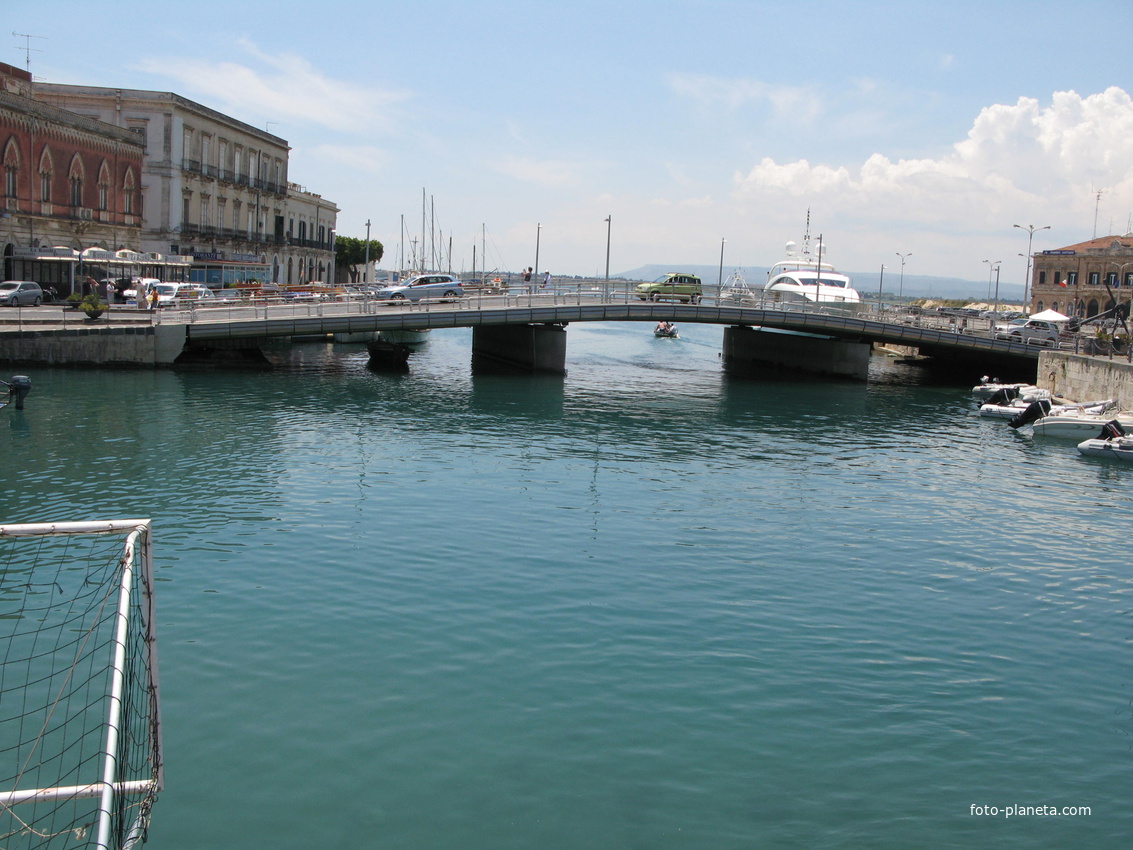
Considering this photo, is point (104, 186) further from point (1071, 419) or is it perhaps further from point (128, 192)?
point (1071, 419)

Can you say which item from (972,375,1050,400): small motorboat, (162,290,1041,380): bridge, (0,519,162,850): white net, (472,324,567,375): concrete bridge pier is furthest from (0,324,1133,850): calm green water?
(472,324,567,375): concrete bridge pier

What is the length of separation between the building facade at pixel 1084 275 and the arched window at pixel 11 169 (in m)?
105

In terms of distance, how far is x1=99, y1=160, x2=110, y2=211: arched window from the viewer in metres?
62.8

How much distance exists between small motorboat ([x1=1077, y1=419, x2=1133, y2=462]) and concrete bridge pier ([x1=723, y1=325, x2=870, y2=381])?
22.4m

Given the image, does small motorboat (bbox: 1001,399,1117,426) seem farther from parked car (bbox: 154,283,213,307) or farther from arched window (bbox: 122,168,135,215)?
arched window (bbox: 122,168,135,215)

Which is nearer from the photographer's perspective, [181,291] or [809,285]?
[181,291]

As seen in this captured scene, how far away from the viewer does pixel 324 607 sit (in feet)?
51.1

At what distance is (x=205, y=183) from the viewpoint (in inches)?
3009

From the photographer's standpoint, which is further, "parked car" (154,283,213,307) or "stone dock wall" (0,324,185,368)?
"parked car" (154,283,213,307)

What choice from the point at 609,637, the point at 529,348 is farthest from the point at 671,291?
the point at 609,637

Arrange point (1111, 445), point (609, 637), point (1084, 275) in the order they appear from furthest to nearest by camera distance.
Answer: point (1084, 275) → point (1111, 445) → point (609, 637)

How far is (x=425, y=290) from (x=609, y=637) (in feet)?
149

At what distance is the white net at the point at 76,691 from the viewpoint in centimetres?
717

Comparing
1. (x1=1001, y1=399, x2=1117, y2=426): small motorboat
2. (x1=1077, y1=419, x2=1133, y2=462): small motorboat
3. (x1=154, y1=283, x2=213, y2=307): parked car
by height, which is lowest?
(x1=1077, y1=419, x2=1133, y2=462): small motorboat
